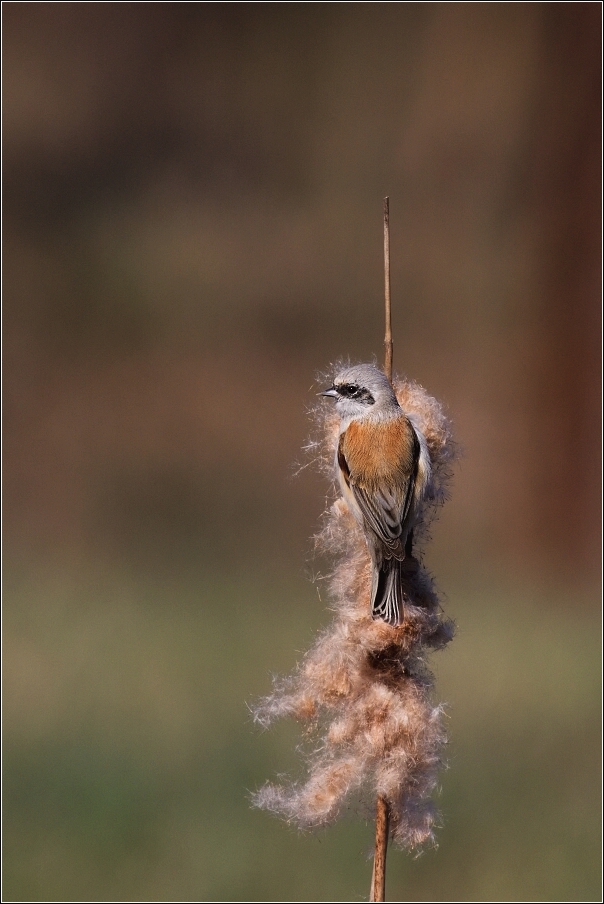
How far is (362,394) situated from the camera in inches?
72.7

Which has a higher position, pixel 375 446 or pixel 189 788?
pixel 375 446

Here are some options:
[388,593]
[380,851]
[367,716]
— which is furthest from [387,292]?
[380,851]

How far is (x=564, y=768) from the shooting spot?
3496 mm

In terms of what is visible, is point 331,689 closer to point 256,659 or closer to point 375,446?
point 375,446

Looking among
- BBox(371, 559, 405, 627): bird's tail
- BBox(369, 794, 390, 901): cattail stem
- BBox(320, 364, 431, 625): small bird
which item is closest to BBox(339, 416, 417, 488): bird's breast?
BBox(320, 364, 431, 625): small bird

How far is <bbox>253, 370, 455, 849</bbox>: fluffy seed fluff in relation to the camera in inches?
58.4

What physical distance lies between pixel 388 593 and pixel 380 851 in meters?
0.38

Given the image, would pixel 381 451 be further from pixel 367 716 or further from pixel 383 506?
pixel 367 716

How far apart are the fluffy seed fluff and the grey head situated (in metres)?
0.31

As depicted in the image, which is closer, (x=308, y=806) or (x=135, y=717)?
(x=308, y=806)

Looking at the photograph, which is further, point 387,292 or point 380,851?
point 387,292

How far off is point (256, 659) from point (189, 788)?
0.79 m

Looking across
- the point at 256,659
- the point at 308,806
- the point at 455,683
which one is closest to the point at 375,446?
the point at 308,806

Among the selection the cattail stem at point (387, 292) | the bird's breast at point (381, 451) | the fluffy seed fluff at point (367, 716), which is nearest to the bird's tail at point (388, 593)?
the fluffy seed fluff at point (367, 716)
